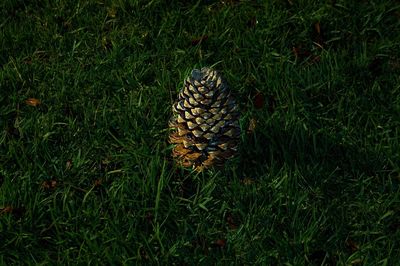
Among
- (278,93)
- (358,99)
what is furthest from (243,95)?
(358,99)

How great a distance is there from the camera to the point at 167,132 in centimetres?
355

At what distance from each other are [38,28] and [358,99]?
2.29 meters

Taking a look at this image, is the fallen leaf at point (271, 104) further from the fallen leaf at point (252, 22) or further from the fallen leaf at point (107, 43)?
the fallen leaf at point (107, 43)

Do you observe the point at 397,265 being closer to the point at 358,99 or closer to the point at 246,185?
the point at 246,185

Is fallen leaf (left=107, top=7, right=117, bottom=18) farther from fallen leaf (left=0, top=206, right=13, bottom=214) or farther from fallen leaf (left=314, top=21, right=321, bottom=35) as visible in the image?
fallen leaf (left=0, top=206, right=13, bottom=214)

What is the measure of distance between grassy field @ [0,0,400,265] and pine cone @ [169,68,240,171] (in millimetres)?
113

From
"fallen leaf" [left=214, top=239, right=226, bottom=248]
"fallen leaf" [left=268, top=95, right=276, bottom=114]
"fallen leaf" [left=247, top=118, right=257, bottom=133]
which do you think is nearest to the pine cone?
"fallen leaf" [left=247, top=118, right=257, bottom=133]

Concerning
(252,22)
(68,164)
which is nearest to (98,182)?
(68,164)

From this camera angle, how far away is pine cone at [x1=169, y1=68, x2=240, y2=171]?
10.1ft

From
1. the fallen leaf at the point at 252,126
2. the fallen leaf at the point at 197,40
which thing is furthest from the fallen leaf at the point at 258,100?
the fallen leaf at the point at 197,40

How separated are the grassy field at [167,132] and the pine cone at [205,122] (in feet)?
0.37

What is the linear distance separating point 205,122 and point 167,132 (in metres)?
0.46

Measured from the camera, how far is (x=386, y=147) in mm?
3451

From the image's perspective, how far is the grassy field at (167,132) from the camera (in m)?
3.06
